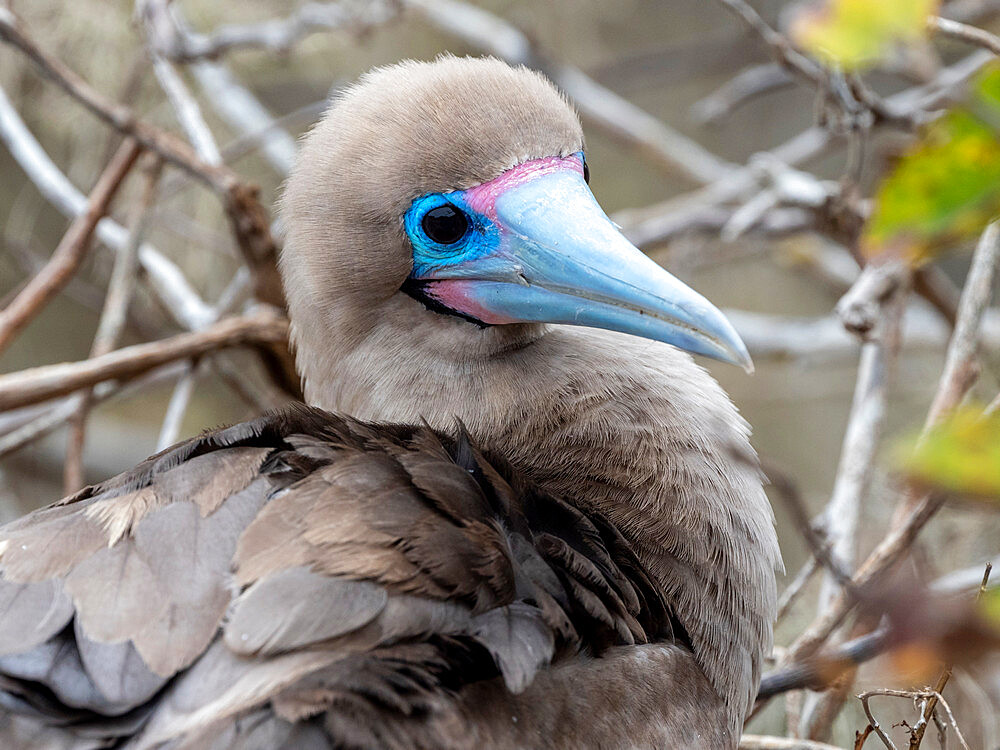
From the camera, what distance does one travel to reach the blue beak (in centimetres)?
199

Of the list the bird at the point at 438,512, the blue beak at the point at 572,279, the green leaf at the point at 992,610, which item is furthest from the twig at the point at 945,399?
the green leaf at the point at 992,610

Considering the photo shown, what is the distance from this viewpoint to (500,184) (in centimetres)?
231

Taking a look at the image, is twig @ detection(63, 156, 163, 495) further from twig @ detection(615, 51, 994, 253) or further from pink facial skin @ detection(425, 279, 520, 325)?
twig @ detection(615, 51, 994, 253)

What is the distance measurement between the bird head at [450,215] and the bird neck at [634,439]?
0.27ft

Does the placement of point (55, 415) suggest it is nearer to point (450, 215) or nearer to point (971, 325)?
point (450, 215)

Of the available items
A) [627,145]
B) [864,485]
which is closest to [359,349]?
[864,485]

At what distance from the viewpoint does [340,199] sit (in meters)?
2.43

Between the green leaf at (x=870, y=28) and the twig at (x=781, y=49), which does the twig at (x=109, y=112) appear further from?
the green leaf at (x=870, y=28)

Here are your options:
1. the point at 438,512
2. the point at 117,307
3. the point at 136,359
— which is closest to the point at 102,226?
the point at 117,307

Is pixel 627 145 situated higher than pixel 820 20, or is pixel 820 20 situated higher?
pixel 820 20

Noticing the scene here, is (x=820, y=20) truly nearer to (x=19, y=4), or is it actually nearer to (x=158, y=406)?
(x=19, y=4)

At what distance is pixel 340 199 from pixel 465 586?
103cm

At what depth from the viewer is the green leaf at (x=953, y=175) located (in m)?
0.73

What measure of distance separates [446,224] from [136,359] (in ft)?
3.49
